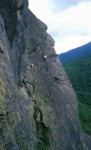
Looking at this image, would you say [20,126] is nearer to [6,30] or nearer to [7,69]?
[7,69]

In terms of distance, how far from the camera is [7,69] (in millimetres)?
23109

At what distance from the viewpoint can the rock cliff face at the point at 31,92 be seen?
21828 millimetres

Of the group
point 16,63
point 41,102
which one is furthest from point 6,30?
point 41,102

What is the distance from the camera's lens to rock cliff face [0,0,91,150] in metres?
21.8

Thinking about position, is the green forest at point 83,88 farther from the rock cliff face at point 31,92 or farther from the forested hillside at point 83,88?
the rock cliff face at point 31,92

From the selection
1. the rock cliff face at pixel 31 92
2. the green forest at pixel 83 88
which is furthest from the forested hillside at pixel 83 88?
the rock cliff face at pixel 31 92

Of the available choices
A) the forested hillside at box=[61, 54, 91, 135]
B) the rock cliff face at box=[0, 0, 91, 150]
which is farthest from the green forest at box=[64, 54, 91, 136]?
the rock cliff face at box=[0, 0, 91, 150]

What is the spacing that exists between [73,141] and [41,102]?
6.18 meters

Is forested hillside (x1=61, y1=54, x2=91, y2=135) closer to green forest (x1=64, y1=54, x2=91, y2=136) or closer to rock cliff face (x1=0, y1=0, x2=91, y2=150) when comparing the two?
green forest (x1=64, y1=54, x2=91, y2=136)

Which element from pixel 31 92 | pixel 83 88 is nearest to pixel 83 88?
pixel 83 88

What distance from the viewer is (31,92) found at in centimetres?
3178

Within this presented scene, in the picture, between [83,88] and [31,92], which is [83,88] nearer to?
[83,88]

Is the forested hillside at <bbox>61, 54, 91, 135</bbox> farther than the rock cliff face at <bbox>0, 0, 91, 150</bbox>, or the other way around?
the forested hillside at <bbox>61, 54, 91, 135</bbox>

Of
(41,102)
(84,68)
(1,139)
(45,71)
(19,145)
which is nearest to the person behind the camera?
(1,139)
